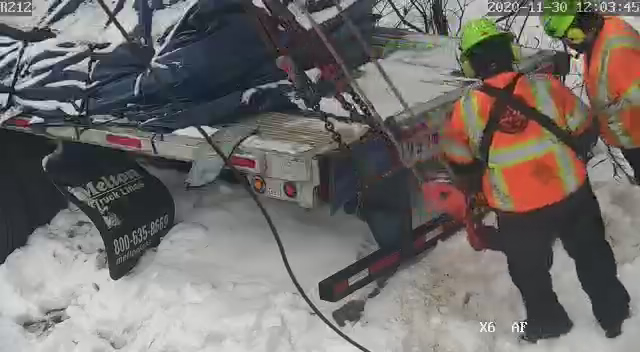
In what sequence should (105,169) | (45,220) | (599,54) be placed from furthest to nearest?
(45,220), (105,169), (599,54)

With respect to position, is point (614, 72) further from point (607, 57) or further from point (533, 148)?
point (533, 148)

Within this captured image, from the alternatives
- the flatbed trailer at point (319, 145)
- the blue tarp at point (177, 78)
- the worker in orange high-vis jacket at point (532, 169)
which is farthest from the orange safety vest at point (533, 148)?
the blue tarp at point (177, 78)

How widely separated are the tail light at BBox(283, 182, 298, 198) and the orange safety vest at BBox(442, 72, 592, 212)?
89 centimetres

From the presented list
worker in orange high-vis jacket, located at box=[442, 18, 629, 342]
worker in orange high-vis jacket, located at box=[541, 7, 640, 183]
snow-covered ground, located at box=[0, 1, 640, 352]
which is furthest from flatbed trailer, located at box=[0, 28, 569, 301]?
worker in orange high-vis jacket, located at box=[541, 7, 640, 183]

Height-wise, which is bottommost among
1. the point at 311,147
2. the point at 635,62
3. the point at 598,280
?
the point at 598,280

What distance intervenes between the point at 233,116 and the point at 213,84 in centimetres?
21

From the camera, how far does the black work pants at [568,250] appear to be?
3402 mm

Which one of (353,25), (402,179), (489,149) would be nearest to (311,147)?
(402,179)

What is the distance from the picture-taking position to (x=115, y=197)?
15.7ft

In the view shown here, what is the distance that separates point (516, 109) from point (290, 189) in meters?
1.17

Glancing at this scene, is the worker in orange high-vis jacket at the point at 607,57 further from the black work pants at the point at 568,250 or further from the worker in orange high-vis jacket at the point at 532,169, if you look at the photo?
the black work pants at the point at 568,250

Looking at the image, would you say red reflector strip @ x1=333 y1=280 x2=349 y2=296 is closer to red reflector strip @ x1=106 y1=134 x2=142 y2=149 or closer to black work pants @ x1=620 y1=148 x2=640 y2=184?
red reflector strip @ x1=106 y1=134 x2=142 y2=149

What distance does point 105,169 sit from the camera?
15.9ft

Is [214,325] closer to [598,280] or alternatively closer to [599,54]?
[598,280]
